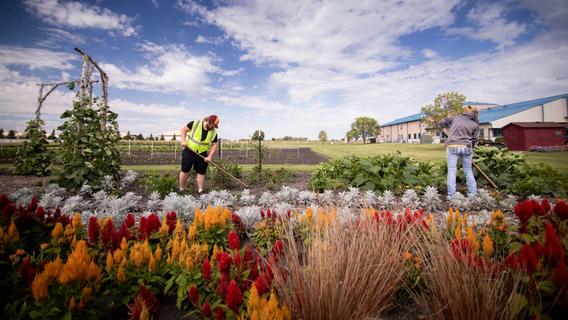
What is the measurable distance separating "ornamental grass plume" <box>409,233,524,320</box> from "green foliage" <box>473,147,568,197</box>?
19.4 ft

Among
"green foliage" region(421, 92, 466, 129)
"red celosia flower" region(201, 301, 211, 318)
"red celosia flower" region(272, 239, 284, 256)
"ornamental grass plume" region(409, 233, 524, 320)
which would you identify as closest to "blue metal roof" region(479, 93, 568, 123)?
"green foliage" region(421, 92, 466, 129)

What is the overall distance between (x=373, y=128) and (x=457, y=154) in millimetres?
97877

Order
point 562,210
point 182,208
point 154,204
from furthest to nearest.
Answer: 1. point 154,204
2. point 182,208
3. point 562,210

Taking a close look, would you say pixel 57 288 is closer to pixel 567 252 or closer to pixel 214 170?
pixel 567 252

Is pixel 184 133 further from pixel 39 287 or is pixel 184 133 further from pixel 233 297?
pixel 233 297

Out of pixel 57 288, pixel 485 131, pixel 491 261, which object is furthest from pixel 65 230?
pixel 485 131

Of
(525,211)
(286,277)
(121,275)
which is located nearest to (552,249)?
(525,211)

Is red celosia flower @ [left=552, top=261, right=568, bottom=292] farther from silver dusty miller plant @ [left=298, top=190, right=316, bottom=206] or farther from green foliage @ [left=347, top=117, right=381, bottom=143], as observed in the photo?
green foliage @ [left=347, top=117, right=381, bottom=143]

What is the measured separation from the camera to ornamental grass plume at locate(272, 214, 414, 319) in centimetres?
172

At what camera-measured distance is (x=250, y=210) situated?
388 cm

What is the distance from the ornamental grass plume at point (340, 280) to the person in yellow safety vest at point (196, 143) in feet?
16.4

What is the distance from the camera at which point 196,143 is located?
262 inches

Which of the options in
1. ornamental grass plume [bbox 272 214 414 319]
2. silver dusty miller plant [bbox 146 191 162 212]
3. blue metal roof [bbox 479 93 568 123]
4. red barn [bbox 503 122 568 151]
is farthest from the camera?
blue metal roof [bbox 479 93 568 123]

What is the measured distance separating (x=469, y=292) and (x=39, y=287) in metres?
2.48
